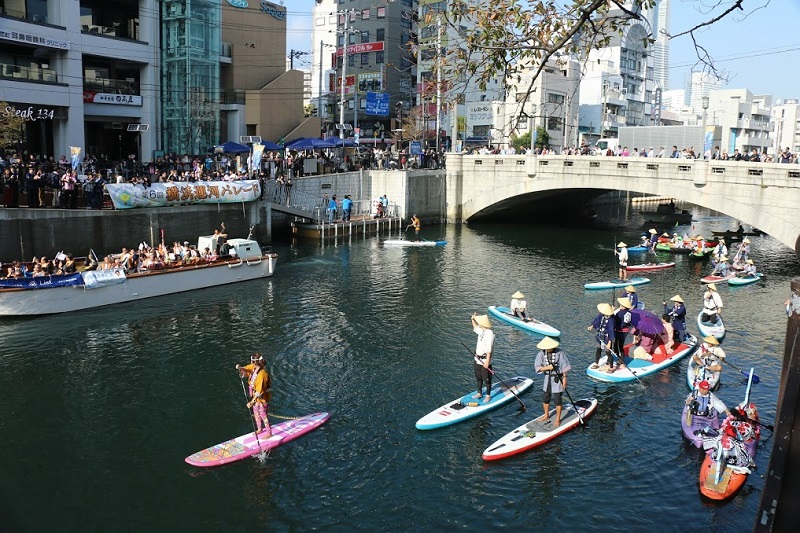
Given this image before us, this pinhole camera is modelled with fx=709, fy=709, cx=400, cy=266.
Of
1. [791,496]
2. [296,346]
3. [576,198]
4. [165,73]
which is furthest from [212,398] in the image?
[576,198]

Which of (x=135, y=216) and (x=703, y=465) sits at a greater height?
(x=135, y=216)

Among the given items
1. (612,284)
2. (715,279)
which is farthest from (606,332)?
(715,279)

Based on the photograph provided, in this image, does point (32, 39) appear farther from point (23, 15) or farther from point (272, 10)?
point (272, 10)

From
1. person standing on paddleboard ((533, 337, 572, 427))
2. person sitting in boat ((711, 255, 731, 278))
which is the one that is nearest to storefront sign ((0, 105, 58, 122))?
person standing on paddleboard ((533, 337, 572, 427))

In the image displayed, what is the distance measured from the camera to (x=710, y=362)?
838 inches

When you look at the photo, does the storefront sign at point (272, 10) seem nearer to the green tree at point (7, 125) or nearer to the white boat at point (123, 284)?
the green tree at point (7, 125)

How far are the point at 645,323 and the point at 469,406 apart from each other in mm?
8273

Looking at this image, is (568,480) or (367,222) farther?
(367,222)

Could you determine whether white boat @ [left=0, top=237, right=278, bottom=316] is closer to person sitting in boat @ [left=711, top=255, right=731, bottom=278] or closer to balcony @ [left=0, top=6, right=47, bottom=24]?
balcony @ [left=0, top=6, right=47, bottom=24]

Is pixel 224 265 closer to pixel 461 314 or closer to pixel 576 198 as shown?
pixel 461 314

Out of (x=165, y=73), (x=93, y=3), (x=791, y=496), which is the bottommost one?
(x=791, y=496)

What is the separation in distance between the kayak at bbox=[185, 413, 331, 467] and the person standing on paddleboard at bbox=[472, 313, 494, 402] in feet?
15.7

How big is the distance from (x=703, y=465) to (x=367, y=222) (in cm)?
4239

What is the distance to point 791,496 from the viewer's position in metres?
5.37
